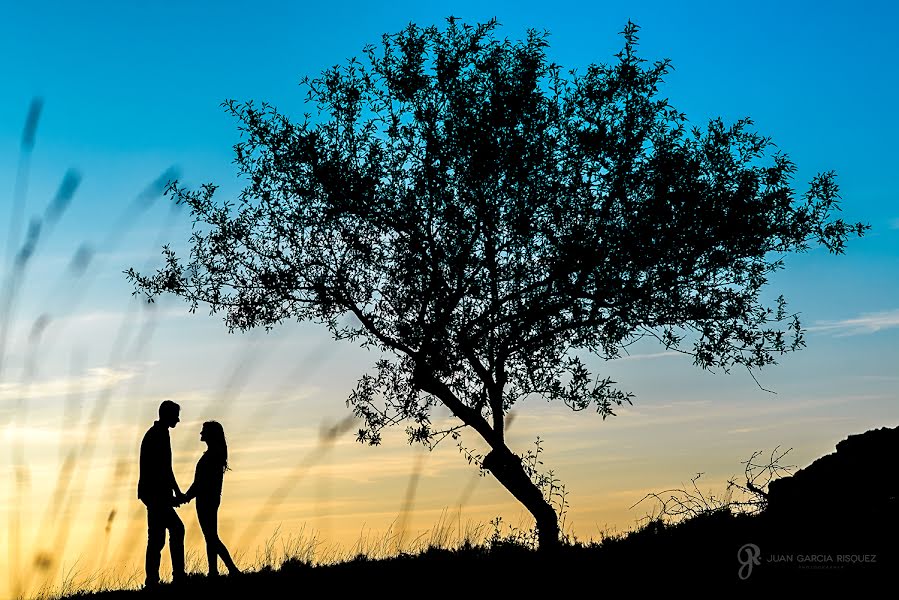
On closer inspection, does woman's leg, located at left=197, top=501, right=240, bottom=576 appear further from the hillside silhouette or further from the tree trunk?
the tree trunk

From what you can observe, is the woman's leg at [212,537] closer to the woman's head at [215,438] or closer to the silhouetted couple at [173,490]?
the silhouetted couple at [173,490]

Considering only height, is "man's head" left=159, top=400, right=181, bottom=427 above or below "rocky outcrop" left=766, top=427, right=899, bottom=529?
above

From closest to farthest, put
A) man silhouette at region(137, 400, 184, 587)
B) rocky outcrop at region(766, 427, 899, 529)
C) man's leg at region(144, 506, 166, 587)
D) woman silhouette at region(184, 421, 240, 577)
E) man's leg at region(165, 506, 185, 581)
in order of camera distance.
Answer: rocky outcrop at region(766, 427, 899, 529) < man silhouette at region(137, 400, 184, 587) < man's leg at region(144, 506, 166, 587) < man's leg at region(165, 506, 185, 581) < woman silhouette at region(184, 421, 240, 577)

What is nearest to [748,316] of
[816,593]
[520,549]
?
[520,549]

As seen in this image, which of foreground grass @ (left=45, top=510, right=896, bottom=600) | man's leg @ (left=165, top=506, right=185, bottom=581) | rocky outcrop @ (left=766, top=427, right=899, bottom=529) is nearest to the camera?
foreground grass @ (left=45, top=510, right=896, bottom=600)

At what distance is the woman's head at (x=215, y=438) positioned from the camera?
58.1ft

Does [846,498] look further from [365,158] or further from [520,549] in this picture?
[365,158]

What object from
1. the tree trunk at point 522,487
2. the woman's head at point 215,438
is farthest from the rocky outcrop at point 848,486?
the woman's head at point 215,438

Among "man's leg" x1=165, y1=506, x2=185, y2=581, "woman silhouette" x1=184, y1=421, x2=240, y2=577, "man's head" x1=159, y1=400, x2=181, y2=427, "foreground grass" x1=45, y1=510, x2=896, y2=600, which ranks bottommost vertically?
"foreground grass" x1=45, y1=510, x2=896, y2=600

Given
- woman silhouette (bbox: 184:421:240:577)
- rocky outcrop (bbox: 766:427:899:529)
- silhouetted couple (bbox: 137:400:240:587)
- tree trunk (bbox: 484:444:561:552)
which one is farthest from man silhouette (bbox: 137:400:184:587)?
rocky outcrop (bbox: 766:427:899:529)

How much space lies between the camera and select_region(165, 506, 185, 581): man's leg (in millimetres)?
17359

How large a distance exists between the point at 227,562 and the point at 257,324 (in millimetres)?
6403

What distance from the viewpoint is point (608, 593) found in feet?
47.9

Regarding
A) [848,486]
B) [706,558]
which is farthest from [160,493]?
[848,486]
